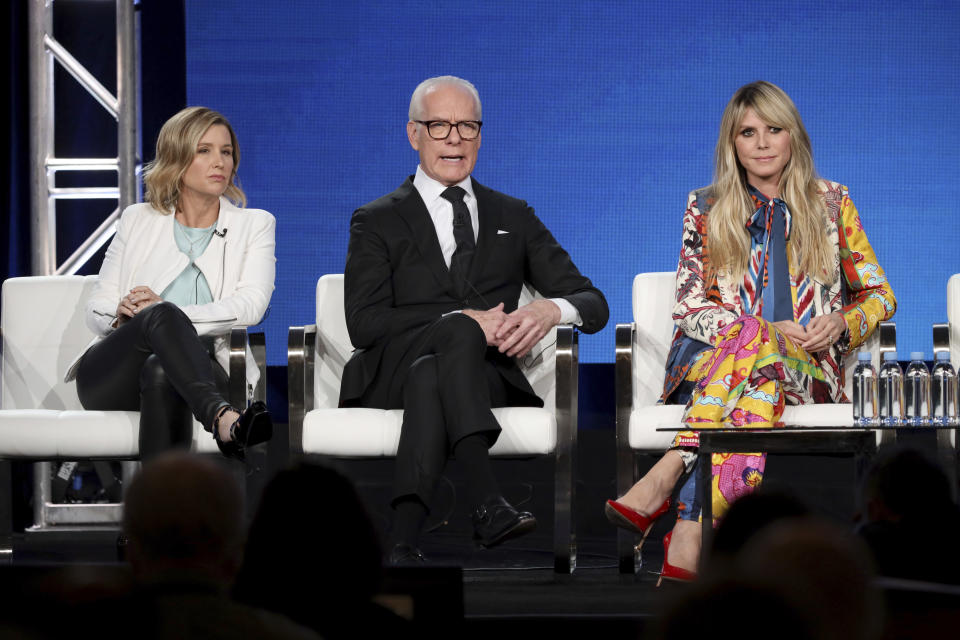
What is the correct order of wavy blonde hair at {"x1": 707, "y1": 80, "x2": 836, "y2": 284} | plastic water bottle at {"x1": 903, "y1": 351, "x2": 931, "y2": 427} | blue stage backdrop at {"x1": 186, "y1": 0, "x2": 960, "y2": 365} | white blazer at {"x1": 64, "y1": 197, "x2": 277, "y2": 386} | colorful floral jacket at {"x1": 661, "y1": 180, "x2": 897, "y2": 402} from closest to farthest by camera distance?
plastic water bottle at {"x1": 903, "y1": 351, "x2": 931, "y2": 427} < colorful floral jacket at {"x1": 661, "y1": 180, "x2": 897, "y2": 402} < wavy blonde hair at {"x1": 707, "y1": 80, "x2": 836, "y2": 284} < white blazer at {"x1": 64, "y1": 197, "x2": 277, "y2": 386} < blue stage backdrop at {"x1": 186, "y1": 0, "x2": 960, "y2": 365}

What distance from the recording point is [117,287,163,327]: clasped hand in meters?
3.49

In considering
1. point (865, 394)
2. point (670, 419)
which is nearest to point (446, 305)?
point (670, 419)

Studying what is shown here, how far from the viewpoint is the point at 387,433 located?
10.5 ft

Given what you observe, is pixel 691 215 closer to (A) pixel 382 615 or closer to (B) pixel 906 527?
(B) pixel 906 527

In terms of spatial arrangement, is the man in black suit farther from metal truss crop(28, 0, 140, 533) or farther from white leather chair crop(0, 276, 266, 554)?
metal truss crop(28, 0, 140, 533)

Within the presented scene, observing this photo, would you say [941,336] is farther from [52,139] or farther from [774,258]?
[52,139]

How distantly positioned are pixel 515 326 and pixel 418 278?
40 centimetres

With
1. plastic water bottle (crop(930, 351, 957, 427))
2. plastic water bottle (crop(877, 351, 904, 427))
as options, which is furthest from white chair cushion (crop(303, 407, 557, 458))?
plastic water bottle (crop(930, 351, 957, 427))

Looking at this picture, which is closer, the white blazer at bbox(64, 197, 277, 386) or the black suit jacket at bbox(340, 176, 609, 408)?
the black suit jacket at bbox(340, 176, 609, 408)

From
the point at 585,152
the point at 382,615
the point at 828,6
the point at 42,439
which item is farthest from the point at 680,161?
the point at 382,615

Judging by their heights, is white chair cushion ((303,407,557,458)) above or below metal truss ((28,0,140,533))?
below

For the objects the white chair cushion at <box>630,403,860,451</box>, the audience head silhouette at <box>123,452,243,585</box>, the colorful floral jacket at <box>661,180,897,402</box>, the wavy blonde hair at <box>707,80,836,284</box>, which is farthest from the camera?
the wavy blonde hair at <box>707,80,836,284</box>

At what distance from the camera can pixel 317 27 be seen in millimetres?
4586

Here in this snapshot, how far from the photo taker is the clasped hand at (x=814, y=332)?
3215mm
